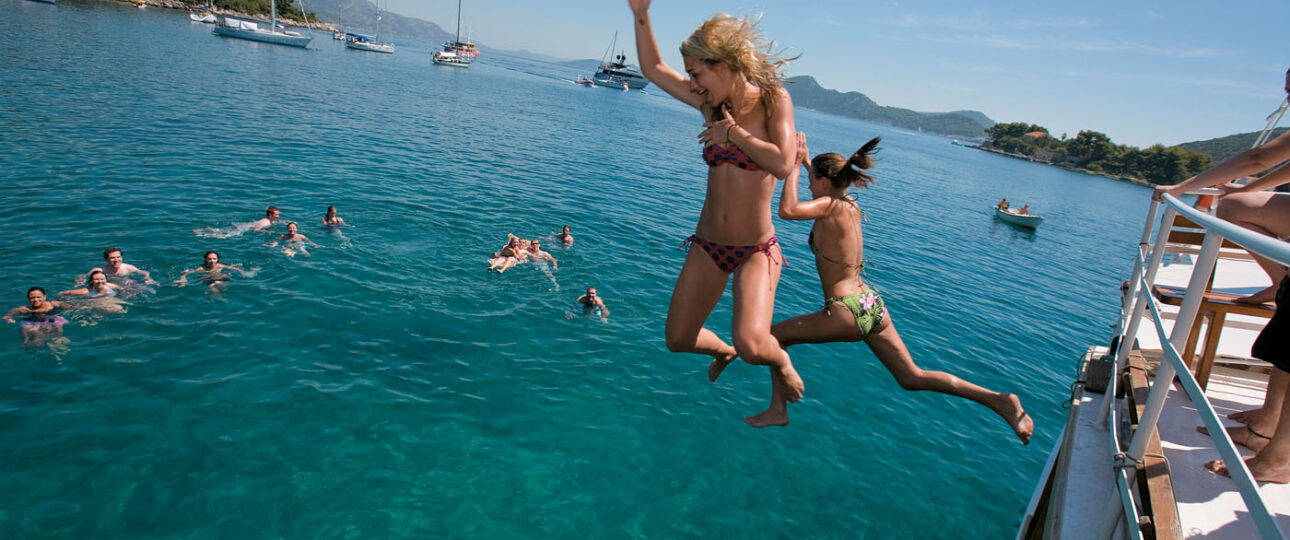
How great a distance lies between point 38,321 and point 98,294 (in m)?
1.24

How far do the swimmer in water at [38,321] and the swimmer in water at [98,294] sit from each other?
0.70 m

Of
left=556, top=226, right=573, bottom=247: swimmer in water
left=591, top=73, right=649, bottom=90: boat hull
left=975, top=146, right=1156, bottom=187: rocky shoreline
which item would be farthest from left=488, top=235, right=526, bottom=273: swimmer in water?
left=975, top=146, right=1156, bottom=187: rocky shoreline

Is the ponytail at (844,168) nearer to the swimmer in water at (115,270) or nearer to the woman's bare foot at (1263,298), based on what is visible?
the woman's bare foot at (1263,298)

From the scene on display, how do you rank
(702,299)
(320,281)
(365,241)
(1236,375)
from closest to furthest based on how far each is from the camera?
(702,299) < (1236,375) < (320,281) < (365,241)

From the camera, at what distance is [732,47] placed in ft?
14.4

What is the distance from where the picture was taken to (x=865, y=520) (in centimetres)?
988

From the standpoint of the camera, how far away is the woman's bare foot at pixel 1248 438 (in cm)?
476

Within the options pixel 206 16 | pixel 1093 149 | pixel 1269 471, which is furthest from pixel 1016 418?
pixel 1093 149

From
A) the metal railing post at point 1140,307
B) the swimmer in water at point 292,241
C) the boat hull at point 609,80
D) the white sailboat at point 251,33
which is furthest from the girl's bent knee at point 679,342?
the boat hull at point 609,80

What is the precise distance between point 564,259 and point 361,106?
3593 cm

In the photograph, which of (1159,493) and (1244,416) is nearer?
(1159,493)

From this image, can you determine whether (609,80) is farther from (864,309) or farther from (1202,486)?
(1202,486)

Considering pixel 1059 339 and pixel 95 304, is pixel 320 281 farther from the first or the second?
pixel 1059 339

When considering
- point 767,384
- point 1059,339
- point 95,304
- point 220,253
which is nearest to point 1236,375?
point 767,384
